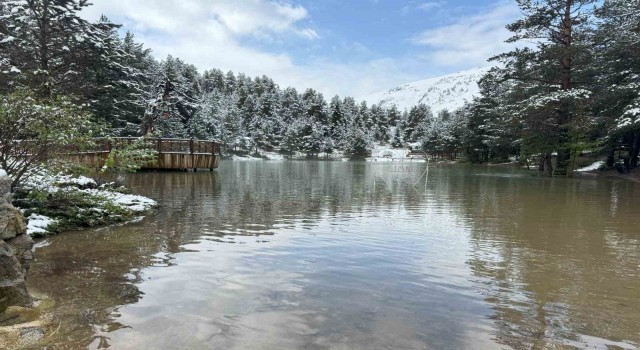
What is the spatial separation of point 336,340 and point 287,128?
85320 millimetres

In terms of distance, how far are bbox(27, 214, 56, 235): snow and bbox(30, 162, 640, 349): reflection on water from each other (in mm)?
396

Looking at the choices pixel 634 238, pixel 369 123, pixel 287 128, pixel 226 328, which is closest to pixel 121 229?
pixel 226 328

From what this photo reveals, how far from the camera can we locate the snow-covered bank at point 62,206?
8.42 metres

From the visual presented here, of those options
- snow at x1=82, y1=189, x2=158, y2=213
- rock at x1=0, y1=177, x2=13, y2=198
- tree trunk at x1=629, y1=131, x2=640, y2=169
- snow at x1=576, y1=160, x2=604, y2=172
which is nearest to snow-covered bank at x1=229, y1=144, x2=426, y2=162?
snow at x1=576, y1=160, x2=604, y2=172

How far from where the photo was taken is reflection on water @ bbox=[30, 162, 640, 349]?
389cm

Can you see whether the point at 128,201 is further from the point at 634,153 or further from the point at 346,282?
the point at 634,153

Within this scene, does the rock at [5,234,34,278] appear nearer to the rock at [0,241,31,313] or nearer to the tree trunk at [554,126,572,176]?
the rock at [0,241,31,313]

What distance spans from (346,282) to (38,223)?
20.6ft

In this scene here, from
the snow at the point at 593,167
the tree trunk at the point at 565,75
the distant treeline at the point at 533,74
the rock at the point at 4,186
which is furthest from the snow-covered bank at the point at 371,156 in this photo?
the rock at the point at 4,186

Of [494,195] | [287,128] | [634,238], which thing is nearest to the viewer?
[634,238]

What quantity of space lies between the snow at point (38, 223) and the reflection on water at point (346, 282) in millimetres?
396

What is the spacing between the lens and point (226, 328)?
158 inches

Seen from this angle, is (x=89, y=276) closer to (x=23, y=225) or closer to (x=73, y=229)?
(x=23, y=225)

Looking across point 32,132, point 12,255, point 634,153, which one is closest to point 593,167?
point 634,153
